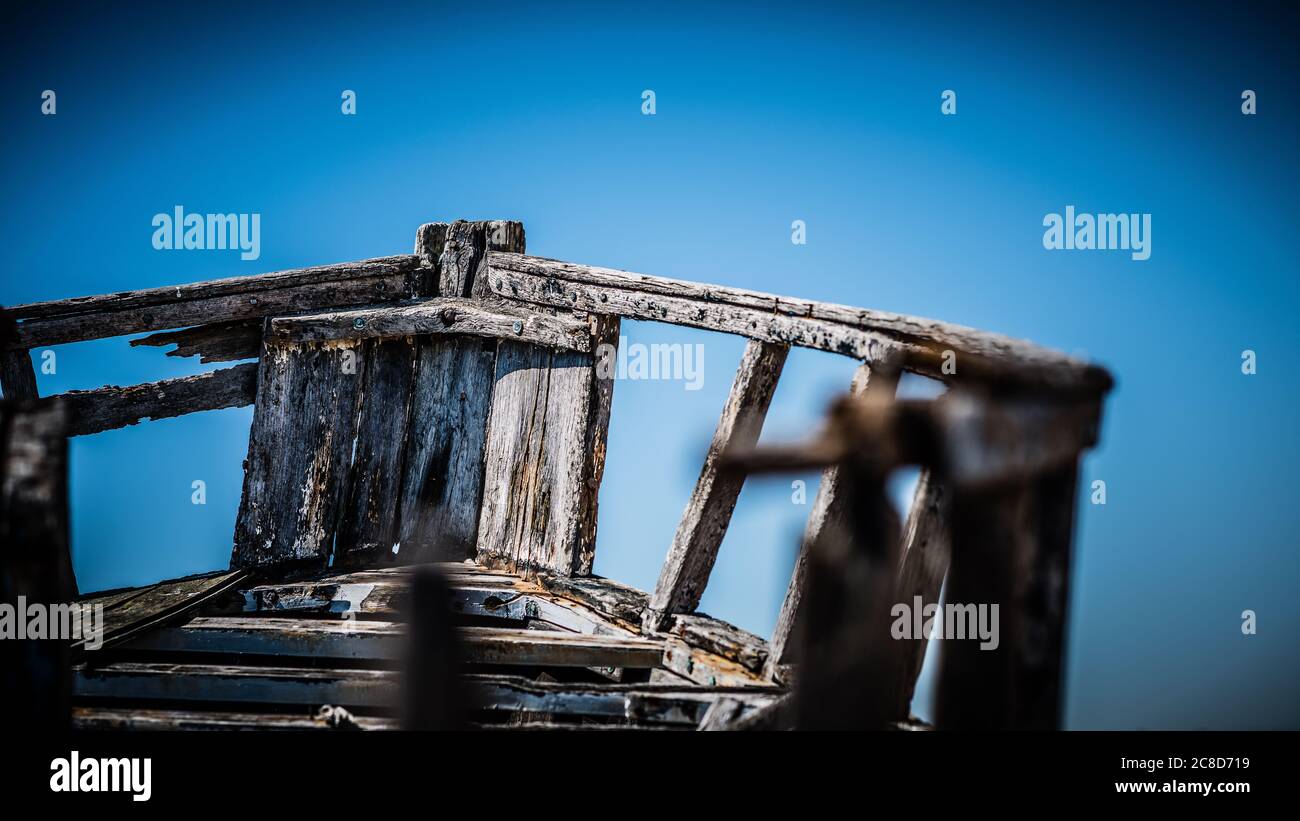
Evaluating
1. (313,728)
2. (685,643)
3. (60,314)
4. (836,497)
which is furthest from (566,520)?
(60,314)

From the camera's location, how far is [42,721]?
2.87m

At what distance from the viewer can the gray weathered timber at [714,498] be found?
5.02 metres

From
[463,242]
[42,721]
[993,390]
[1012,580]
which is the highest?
[463,242]

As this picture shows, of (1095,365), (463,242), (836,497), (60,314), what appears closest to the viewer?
(1095,365)

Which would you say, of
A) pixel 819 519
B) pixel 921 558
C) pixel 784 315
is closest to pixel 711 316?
pixel 784 315

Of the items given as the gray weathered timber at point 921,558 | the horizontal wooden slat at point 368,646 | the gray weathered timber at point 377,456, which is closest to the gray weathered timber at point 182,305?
the gray weathered timber at point 377,456

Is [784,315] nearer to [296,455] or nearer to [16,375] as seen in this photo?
[296,455]

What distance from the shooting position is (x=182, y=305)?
610 centimetres

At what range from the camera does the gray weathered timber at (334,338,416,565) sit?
21.0 feet

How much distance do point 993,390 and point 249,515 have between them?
472 centimetres

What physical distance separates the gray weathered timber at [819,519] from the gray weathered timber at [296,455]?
9.96 ft

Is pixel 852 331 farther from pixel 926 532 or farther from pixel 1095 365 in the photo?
pixel 1095 365

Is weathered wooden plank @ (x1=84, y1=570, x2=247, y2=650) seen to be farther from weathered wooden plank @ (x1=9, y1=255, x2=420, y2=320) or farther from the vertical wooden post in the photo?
the vertical wooden post
